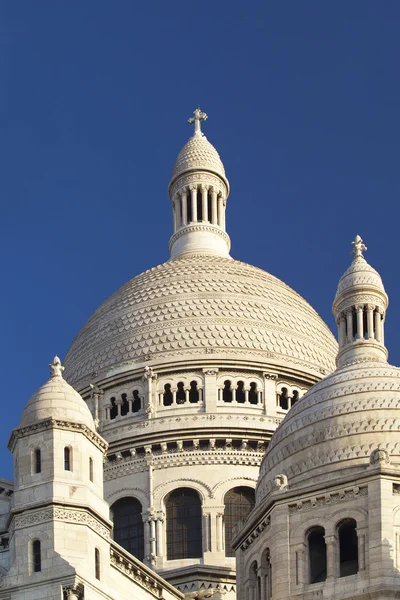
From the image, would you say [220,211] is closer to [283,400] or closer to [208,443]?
[283,400]

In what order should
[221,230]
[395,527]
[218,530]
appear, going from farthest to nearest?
[221,230], [218,530], [395,527]

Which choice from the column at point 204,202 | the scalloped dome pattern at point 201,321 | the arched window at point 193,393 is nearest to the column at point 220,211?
the column at point 204,202

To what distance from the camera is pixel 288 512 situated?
65.3 meters

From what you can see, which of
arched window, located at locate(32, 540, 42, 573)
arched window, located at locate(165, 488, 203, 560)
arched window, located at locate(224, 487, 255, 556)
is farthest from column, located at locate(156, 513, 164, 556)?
arched window, located at locate(32, 540, 42, 573)

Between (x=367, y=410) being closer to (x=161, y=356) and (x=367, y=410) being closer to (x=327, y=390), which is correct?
(x=327, y=390)

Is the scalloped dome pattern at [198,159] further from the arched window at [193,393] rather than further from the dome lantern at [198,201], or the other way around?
the arched window at [193,393]

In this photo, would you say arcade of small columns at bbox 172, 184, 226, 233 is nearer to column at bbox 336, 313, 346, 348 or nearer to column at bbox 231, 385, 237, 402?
column at bbox 231, 385, 237, 402

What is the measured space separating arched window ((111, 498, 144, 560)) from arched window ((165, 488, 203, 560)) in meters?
1.02

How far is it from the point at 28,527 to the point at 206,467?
22.0 m

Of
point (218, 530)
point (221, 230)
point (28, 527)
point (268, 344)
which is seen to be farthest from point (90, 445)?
point (221, 230)

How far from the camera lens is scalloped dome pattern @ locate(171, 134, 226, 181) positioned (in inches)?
3620

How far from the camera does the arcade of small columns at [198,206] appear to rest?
91.9 metres

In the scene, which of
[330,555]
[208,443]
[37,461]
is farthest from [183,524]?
[37,461]

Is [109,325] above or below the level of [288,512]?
above
